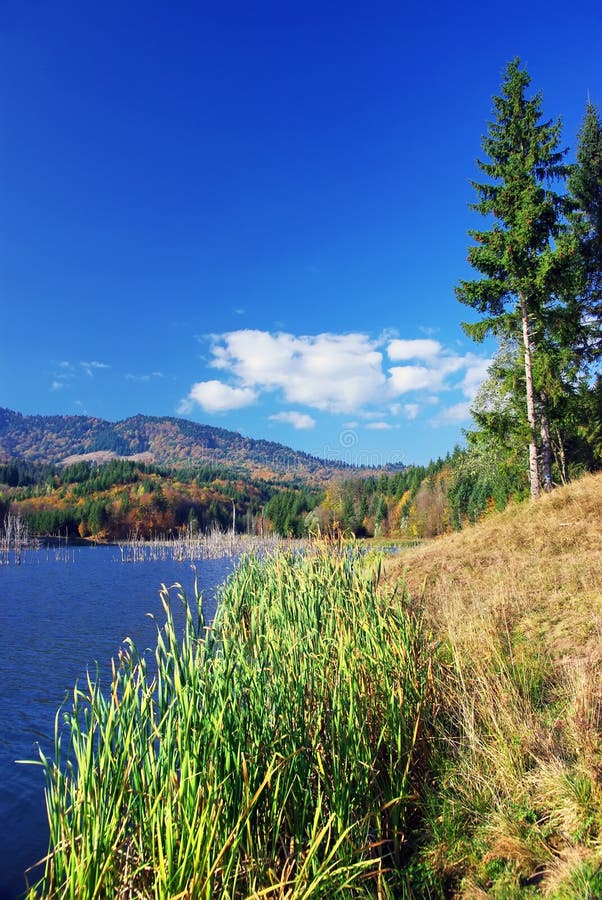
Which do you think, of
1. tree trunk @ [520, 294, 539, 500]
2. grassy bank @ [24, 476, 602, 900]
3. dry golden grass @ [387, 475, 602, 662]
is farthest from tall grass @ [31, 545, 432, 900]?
tree trunk @ [520, 294, 539, 500]

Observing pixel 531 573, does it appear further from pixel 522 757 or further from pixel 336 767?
pixel 336 767

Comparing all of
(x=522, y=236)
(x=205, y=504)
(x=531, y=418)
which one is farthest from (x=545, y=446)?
(x=205, y=504)

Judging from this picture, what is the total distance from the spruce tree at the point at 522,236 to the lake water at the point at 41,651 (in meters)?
13.4

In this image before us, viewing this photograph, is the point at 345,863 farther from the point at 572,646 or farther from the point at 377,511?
the point at 377,511

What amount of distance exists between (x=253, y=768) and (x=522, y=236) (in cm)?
1736

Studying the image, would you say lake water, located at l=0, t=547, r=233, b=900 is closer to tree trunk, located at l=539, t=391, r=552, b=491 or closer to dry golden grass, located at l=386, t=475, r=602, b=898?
dry golden grass, located at l=386, t=475, r=602, b=898

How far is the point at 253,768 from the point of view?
361 cm

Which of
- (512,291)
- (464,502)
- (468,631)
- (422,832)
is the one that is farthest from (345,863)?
(464,502)

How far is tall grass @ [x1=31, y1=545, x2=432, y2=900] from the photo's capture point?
3012 mm

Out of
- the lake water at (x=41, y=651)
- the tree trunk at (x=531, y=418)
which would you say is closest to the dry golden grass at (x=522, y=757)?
the lake water at (x=41, y=651)

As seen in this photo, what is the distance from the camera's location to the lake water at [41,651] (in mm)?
7846

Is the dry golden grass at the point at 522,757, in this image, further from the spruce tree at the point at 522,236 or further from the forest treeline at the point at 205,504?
the forest treeline at the point at 205,504

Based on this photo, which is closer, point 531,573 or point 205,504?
point 531,573

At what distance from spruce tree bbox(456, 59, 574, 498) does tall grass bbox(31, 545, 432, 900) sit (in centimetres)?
1335
